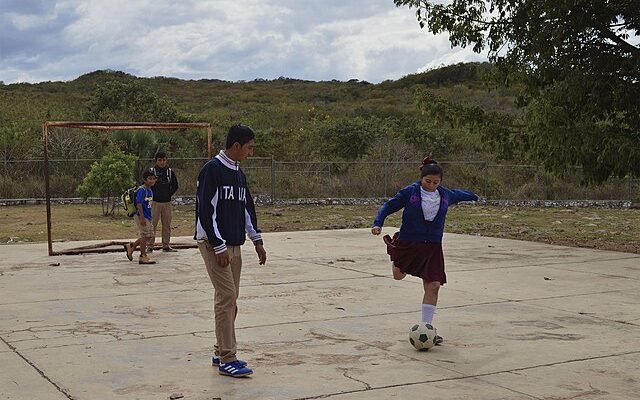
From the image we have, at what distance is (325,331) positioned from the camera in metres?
8.14

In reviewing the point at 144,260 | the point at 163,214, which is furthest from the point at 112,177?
the point at 144,260

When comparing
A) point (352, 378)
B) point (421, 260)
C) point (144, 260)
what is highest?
point (421, 260)

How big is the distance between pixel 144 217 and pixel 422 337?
25.2 ft

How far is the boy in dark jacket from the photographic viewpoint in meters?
6.41

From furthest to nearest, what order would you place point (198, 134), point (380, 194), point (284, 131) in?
point (284, 131), point (198, 134), point (380, 194)

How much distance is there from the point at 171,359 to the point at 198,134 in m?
35.4

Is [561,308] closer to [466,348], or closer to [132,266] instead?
[466,348]

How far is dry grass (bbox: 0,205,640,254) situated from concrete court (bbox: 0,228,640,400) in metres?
6.45

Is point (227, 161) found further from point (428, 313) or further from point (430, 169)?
point (428, 313)

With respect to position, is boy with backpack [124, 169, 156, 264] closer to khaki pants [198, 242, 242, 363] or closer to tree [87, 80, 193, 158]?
Result: khaki pants [198, 242, 242, 363]

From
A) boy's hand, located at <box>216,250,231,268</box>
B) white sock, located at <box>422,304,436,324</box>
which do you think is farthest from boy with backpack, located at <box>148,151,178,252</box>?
boy's hand, located at <box>216,250,231,268</box>

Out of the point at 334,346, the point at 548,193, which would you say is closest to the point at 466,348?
the point at 334,346

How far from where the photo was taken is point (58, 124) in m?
15.6

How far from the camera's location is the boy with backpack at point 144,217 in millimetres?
13766
